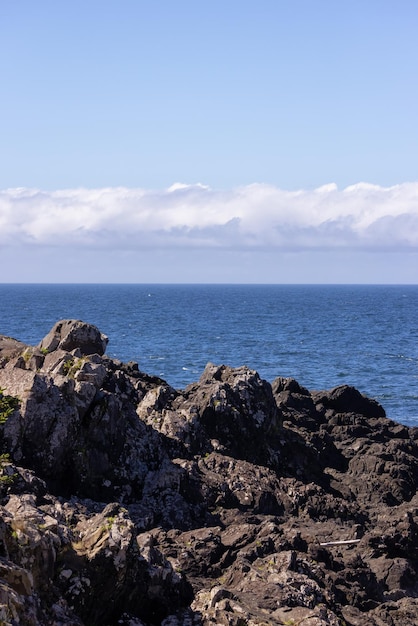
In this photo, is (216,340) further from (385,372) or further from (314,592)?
(314,592)

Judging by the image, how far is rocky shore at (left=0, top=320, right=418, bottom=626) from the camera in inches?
584

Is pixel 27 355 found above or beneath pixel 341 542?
above

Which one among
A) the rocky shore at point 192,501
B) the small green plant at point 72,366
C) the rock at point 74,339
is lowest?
the rocky shore at point 192,501

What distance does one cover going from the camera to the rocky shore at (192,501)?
14.8m

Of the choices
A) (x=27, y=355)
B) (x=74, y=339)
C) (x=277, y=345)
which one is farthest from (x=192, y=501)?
(x=277, y=345)

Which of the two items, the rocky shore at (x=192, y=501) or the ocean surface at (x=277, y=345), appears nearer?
the rocky shore at (x=192, y=501)

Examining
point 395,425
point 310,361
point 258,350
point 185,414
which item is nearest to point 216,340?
point 258,350

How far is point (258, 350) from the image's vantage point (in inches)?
3853

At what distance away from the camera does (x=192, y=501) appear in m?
24.6

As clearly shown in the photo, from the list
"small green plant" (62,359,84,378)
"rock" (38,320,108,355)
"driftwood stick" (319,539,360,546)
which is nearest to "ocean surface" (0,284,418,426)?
"rock" (38,320,108,355)

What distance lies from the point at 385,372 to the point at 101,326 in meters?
65.0

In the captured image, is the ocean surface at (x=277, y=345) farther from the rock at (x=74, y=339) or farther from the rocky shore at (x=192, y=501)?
the rock at (x=74, y=339)

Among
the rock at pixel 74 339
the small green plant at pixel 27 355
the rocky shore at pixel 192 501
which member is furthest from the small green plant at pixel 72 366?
the rock at pixel 74 339

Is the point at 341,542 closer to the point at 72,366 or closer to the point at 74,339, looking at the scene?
the point at 72,366
